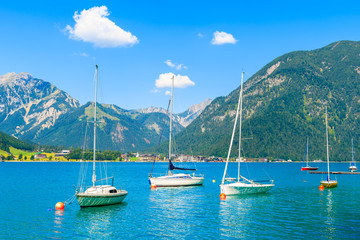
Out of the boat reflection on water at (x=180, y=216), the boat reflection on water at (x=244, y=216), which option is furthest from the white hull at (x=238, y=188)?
the boat reflection on water at (x=180, y=216)

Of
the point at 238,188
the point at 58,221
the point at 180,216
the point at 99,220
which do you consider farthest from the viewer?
the point at 238,188

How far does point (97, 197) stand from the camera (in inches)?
2450

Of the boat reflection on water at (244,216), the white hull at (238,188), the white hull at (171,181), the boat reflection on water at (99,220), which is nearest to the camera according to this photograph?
the boat reflection on water at (99,220)

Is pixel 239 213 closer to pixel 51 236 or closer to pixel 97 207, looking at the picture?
pixel 97 207

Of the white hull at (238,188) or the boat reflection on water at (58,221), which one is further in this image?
the white hull at (238,188)

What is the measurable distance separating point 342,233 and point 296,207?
23246 mm

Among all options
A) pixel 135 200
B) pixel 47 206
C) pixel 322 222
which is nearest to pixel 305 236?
pixel 322 222

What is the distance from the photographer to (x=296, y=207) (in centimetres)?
6894

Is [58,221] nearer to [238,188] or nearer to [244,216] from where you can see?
[244,216]

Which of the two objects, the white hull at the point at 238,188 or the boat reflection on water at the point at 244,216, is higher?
the white hull at the point at 238,188

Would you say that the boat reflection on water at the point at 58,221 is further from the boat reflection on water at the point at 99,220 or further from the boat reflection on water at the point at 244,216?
the boat reflection on water at the point at 244,216

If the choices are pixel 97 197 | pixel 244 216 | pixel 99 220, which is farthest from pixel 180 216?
pixel 97 197

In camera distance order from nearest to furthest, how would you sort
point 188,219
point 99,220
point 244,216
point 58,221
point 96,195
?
point 58,221 < point 99,220 < point 188,219 < point 244,216 < point 96,195

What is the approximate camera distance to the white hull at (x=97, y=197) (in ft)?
201
